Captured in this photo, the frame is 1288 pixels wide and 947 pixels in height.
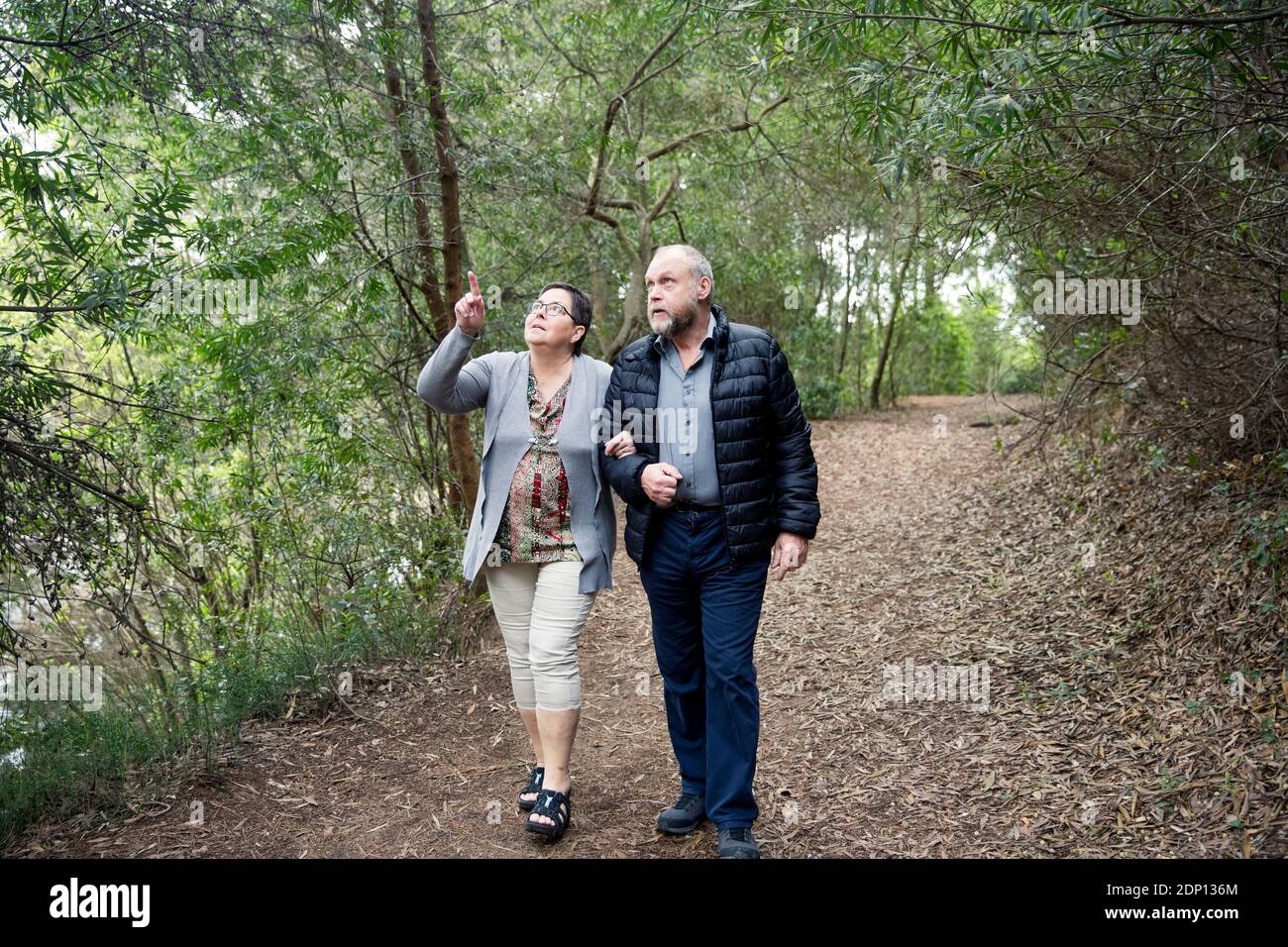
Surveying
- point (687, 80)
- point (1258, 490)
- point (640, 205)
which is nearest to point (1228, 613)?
point (1258, 490)

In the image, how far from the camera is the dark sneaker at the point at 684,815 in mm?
3777

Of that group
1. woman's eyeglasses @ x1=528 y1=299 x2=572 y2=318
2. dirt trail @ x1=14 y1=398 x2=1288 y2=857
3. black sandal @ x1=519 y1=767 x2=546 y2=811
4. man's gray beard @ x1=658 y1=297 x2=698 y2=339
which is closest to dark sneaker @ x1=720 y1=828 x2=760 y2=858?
dirt trail @ x1=14 y1=398 x2=1288 y2=857

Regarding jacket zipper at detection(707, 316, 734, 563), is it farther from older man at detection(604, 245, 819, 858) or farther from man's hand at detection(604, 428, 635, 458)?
man's hand at detection(604, 428, 635, 458)

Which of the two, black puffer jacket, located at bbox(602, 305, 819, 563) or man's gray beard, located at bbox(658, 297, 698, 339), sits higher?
man's gray beard, located at bbox(658, 297, 698, 339)

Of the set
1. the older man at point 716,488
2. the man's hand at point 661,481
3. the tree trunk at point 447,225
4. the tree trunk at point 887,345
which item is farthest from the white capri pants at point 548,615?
the tree trunk at point 887,345

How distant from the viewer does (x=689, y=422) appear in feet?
11.6

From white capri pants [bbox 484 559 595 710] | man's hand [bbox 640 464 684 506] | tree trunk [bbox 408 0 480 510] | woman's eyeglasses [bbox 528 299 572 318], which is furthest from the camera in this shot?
tree trunk [bbox 408 0 480 510]

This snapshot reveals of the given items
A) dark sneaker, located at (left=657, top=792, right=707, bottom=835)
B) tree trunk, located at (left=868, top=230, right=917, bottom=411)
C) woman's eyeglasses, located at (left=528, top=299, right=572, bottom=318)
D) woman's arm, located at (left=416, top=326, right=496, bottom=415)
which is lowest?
dark sneaker, located at (left=657, top=792, right=707, bottom=835)

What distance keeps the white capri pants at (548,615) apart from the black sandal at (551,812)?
349 mm

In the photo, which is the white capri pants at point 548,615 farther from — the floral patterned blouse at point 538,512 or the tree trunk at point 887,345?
the tree trunk at point 887,345

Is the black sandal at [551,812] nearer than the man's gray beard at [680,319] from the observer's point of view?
No

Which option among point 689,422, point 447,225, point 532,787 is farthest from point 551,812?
point 447,225

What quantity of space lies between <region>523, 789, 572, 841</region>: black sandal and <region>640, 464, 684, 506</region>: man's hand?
1.26 metres

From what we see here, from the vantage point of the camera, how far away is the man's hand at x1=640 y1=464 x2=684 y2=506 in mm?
3395
